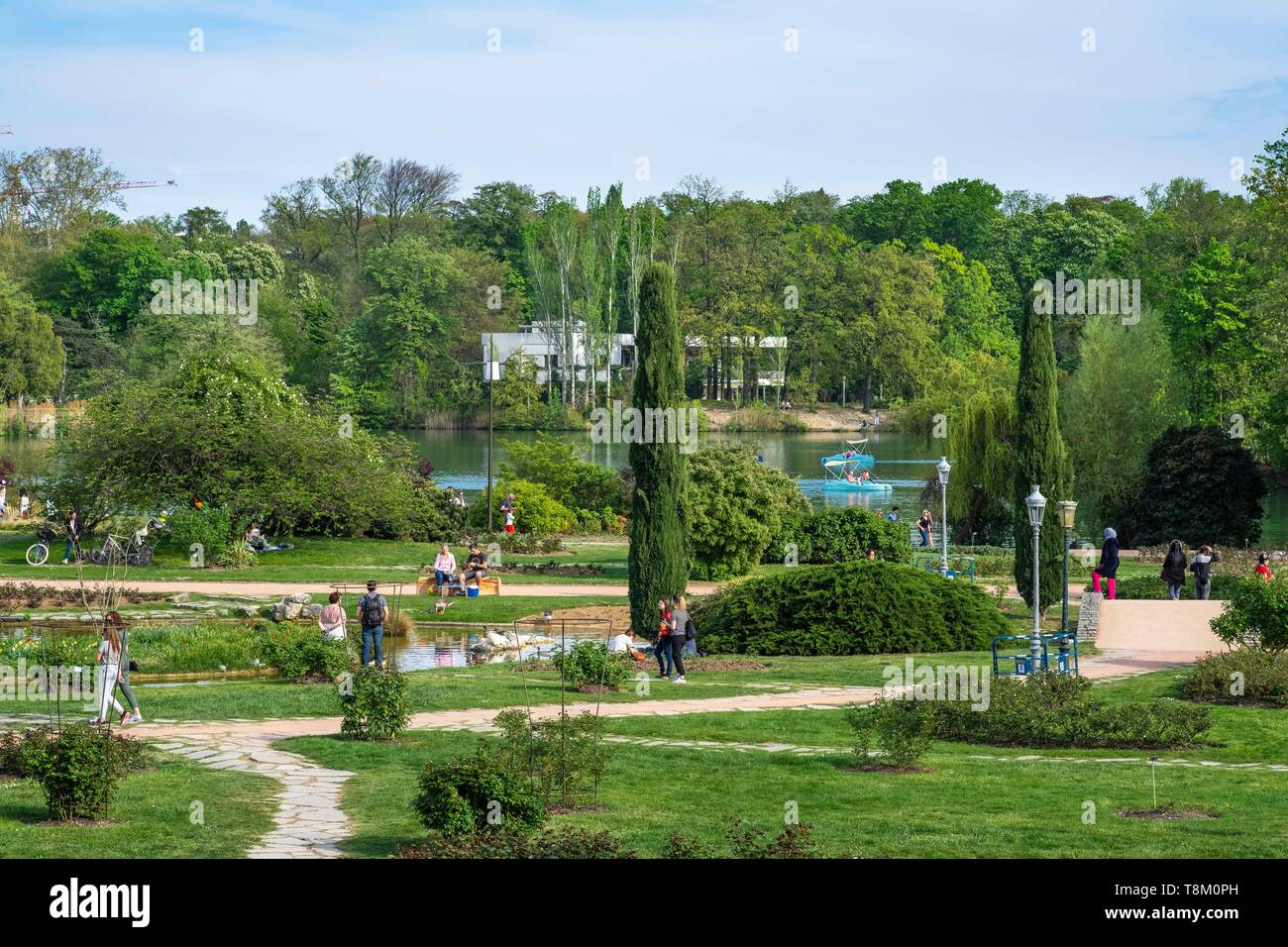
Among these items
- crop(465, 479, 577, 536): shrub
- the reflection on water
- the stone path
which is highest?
crop(465, 479, 577, 536): shrub

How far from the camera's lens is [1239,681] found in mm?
18891

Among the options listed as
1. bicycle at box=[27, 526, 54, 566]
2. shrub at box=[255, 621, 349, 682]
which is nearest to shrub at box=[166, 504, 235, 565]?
bicycle at box=[27, 526, 54, 566]

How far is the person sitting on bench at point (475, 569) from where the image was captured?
1231 inches

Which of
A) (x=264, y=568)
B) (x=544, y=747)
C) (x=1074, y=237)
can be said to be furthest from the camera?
(x=1074, y=237)

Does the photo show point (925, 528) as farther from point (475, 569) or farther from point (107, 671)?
point (107, 671)

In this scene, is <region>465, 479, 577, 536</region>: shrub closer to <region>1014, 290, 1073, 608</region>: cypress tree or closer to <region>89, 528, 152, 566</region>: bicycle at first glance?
<region>89, 528, 152, 566</region>: bicycle

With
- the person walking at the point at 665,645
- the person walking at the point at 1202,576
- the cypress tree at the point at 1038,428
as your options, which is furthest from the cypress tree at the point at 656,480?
the person walking at the point at 1202,576

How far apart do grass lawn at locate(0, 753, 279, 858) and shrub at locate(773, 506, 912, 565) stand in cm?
2590

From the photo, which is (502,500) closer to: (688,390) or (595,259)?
(595,259)

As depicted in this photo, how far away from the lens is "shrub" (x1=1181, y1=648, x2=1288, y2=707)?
18766 mm

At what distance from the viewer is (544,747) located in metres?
13.0

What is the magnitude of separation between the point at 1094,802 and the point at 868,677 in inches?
320
